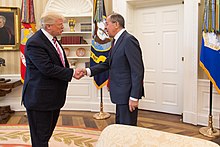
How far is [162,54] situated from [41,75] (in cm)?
327

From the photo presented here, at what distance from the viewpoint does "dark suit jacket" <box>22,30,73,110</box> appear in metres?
2.20

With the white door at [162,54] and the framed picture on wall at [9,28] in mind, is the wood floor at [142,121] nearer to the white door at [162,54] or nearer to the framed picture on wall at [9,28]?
the white door at [162,54]

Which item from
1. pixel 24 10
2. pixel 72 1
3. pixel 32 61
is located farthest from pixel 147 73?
pixel 32 61

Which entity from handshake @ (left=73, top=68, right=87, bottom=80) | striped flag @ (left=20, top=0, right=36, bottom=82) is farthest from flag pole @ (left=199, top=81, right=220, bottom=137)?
striped flag @ (left=20, top=0, right=36, bottom=82)

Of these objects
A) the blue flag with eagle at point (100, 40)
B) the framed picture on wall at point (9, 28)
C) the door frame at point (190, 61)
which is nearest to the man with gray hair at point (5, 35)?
the framed picture on wall at point (9, 28)

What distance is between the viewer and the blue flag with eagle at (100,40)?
4.73 metres

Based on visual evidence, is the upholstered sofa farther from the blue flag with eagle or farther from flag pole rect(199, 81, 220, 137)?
the blue flag with eagle

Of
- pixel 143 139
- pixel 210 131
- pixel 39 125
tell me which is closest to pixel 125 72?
pixel 39 125

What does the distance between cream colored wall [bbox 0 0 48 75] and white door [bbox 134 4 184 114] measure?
1890 millimetres

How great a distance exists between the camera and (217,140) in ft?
11.5

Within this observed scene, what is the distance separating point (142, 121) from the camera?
457 cm

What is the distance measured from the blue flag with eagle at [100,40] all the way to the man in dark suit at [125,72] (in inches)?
87.5

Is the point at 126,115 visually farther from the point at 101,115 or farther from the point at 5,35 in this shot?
the point at 5,35

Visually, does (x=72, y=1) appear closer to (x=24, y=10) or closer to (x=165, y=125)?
(x=24, y=10)
